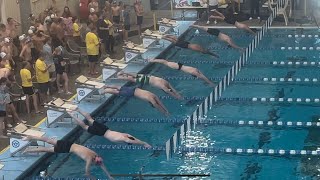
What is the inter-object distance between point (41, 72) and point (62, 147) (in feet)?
8.67

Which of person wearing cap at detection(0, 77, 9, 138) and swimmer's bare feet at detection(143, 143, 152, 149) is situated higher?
person wearing cap at detection(0, 77, 9, 138)

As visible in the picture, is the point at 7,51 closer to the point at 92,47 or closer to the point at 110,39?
the point at 92,47

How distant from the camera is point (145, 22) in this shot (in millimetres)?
20578

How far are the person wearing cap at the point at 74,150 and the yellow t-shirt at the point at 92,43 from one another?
4.17 meters

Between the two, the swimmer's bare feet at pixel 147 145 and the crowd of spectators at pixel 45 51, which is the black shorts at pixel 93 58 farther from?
the swimmer's bare feet at pixel 147 145

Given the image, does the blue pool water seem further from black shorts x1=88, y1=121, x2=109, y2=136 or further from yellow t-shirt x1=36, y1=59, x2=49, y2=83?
yellow t-shirt x1=36, y1=59, x2=49, y2=83

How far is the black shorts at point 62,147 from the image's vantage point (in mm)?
10188

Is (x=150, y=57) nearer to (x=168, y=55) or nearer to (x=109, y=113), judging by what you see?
(x=168, y=55)

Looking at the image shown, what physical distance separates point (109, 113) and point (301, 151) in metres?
3.87

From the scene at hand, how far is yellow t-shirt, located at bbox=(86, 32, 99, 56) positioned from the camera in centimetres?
1445

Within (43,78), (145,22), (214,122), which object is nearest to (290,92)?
(214,122)

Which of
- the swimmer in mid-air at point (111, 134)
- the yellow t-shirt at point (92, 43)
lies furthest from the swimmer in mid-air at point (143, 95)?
the yellow t-shirt at point (92, 43)

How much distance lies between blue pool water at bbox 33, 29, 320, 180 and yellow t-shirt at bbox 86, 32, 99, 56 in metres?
1.37

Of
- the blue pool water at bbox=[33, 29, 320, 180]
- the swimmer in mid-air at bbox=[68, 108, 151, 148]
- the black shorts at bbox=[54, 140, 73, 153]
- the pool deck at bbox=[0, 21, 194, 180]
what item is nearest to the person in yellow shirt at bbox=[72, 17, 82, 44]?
the pool deck at bbox=[0, 21, 194, 180]
